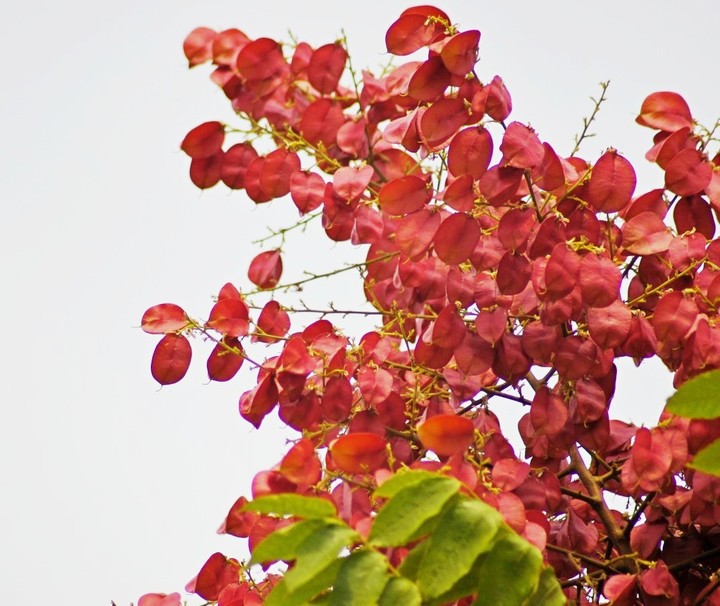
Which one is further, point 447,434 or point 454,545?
point 447,434

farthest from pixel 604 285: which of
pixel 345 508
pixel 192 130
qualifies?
pixel 192 130

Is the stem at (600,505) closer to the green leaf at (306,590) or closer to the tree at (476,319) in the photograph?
the tree at (476,319)

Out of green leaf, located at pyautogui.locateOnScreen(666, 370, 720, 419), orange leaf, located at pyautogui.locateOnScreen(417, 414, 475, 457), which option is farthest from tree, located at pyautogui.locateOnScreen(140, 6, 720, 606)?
green leaf, located at pyautogui.locateOnScreen(666, 370, 720, 419)

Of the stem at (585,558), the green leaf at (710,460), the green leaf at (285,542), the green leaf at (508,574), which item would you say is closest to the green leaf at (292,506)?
the green leaf at (285,542)

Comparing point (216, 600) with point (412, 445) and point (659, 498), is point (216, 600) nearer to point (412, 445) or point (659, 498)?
point (412, 445)

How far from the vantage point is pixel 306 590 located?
99cm

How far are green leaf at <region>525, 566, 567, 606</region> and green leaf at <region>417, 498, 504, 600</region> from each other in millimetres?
95

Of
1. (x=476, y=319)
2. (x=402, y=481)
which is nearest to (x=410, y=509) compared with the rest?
(x=402, y=481)

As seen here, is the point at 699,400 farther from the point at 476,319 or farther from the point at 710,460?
the point at 476,319

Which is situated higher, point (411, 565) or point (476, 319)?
point (476, 319)

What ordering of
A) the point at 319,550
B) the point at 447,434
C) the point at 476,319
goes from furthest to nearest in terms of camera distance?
the point at 476,319 < the point at 447,434 < the point at 319,550

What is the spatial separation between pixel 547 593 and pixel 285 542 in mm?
233

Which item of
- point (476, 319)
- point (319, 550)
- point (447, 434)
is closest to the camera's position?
point (319, 550)

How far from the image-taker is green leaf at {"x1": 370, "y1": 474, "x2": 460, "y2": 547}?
3.18ft
